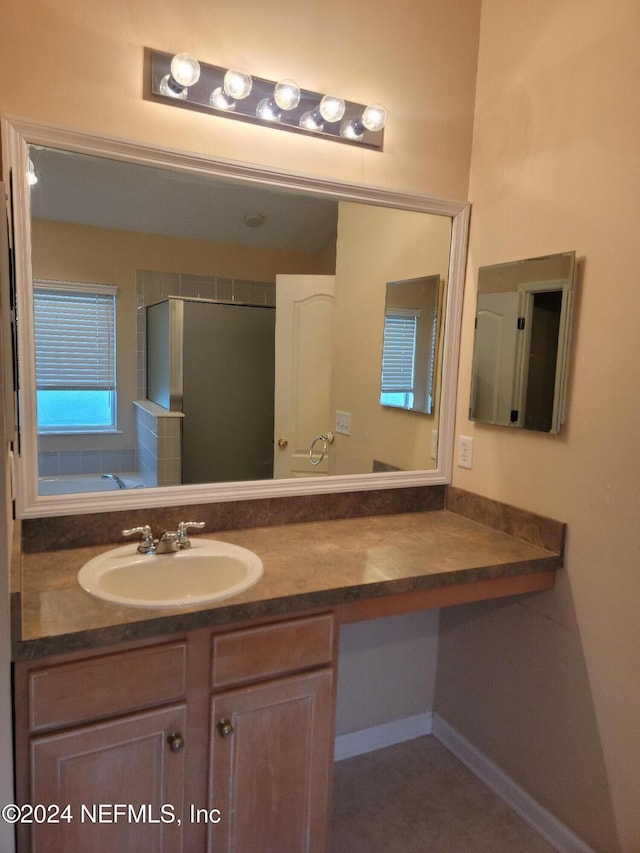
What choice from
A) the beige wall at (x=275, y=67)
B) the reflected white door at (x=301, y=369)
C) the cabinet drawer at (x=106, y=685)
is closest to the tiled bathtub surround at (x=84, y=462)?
the reflected white door at (x=301, y=369)

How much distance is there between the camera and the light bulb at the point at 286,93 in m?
1.53

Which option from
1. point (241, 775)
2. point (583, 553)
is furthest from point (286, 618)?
point (583, 553)

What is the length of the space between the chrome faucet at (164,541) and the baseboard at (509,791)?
52.3 inches

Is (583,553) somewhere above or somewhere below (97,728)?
above

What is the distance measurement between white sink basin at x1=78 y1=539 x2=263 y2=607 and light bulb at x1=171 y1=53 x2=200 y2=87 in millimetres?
1227

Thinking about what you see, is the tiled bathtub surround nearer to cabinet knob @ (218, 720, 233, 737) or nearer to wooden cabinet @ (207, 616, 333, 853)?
wooden cabinet @ (207, 616, 333, 853)

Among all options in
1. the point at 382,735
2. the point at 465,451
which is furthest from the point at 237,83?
the point at 382,735

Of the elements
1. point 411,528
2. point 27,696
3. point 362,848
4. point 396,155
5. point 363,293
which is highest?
point 396,155

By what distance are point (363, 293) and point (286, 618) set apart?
1139 millimetres

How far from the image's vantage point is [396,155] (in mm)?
1791

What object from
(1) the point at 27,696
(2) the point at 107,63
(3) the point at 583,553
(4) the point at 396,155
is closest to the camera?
(1) the point at 27,696

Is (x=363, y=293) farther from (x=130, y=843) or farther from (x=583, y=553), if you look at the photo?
(x=130, y=843)

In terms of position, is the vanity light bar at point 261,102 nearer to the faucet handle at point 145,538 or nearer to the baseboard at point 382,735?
the faucet handle at point 145,538

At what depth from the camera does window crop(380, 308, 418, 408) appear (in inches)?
78.5
